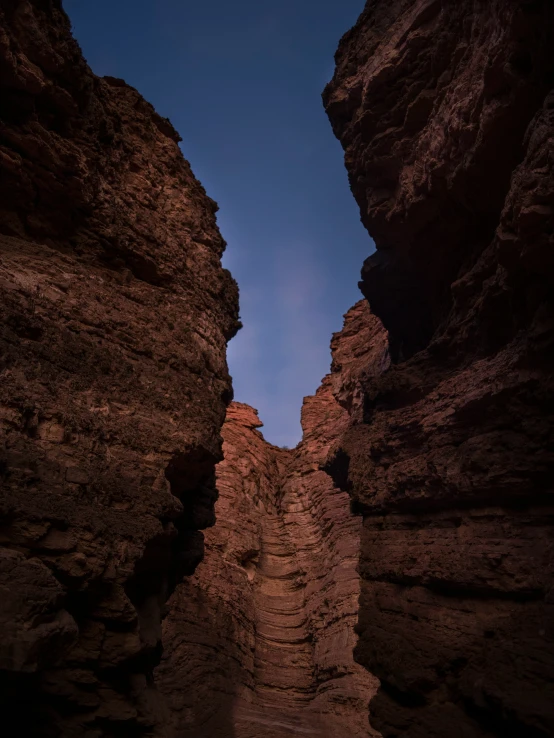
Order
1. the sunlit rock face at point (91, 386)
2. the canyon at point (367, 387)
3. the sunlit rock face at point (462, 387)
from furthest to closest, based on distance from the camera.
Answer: the sunlit rock face at point (462, 387)
the canyon at point (367, 387)
the sunlit rock face at point (91, 386)

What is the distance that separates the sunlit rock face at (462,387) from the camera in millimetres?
7152

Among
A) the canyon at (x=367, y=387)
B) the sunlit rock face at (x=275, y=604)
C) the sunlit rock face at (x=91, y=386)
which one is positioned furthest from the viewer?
the sunlit rock face at (x=275, y=604)

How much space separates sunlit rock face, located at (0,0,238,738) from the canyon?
34 mm

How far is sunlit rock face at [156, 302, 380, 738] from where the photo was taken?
16266mm

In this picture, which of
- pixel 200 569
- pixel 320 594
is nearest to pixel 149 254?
pixel 200 569

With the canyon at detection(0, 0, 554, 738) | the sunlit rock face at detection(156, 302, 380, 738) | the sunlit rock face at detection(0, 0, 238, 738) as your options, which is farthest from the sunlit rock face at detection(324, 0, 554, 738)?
the sunlit rock face at detection(156, 302, 380, 738)

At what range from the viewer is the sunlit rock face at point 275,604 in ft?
53.4

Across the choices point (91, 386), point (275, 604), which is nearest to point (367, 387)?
point (91, 386)

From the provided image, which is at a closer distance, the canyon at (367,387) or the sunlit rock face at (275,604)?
the canyon at (367,387)

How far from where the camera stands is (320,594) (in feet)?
75.6

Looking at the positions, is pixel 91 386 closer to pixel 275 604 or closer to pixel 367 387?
pixel 367 387

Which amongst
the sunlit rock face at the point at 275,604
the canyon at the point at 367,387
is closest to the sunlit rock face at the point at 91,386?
the canyon at the point at 367,387

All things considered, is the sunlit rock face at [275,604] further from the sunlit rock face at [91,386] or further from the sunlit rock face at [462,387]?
the sunlit rock face at [91,386]

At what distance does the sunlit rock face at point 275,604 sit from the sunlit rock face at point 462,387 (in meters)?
8.03
